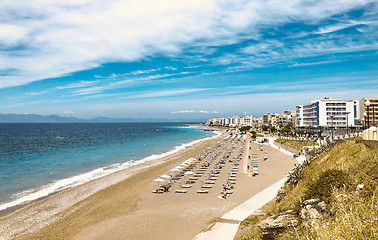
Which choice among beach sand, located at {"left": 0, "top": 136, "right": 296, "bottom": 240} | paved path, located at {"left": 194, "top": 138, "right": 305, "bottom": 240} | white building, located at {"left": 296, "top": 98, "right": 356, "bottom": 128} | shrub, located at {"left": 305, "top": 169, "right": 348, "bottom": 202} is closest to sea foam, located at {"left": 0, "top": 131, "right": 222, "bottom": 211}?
beach sand, located at {"left": 0, "top": 136, "right": 296, "bottom": 240}

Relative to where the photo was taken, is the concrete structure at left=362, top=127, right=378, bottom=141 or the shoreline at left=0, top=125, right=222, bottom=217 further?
the shoreline at left=0, top=125, right=222, bottom=217

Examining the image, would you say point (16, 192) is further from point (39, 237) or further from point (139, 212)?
point (139, 212)

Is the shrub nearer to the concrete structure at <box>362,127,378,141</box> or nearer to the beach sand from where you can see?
the concrete structure at <box>362,127,378,141</box>

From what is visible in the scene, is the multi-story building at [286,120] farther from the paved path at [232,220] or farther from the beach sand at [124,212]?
the paved path at [232,220]

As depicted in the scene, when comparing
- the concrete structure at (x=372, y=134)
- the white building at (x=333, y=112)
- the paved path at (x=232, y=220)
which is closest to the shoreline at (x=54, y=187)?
the paved path at (x=232, y=220)

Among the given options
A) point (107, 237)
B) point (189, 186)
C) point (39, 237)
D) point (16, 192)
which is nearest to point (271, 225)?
point (107, 237)

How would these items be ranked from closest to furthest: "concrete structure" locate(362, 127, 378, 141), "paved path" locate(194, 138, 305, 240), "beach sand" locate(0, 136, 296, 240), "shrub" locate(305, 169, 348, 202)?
"shrub" locate(305, 169, 348, 202) → "concrete structure" locate(362, 127, 378, 141) → "paved path" locate(194, 138, 305, 240) → "beach sand" locate(0, 136, 296, 240)

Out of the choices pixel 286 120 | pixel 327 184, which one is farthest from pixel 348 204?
pixel 286 120

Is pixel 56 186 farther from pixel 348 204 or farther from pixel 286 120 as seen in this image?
pixel 286 120
